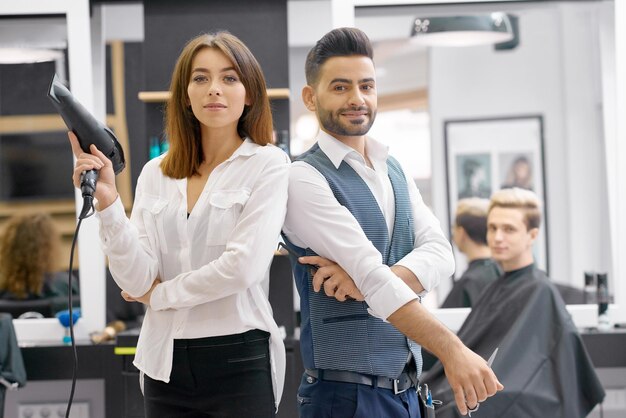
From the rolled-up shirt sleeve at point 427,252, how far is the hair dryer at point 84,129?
2.50 ft

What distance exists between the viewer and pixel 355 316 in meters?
2.12

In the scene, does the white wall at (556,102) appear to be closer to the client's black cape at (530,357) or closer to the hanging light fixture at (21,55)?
the client's black cape at (530,357)

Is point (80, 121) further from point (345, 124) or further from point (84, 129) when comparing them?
point (345, 124)

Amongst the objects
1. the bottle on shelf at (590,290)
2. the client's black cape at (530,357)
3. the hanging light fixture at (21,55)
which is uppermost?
the hanging light fixture at (21,55)

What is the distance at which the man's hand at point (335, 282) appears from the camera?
81.3 inches

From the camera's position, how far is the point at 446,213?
182 inches

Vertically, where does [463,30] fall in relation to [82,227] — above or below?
above

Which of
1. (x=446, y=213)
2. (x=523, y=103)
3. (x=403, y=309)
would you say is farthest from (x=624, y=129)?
(x=403, y=309)

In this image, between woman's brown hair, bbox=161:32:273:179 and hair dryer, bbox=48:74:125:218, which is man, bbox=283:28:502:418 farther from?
hair dryer, bbox=48:74:125:218

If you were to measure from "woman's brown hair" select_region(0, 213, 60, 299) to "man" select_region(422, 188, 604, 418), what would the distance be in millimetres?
2098

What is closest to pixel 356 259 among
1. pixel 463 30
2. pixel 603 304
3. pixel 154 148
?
pixel 154 148

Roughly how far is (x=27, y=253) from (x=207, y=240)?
2.75 m

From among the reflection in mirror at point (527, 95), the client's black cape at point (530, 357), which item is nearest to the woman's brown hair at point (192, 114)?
the client's black cape at point (530, 357)

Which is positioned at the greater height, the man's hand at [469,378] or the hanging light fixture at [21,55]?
the hanging light fixture at [21,55]
